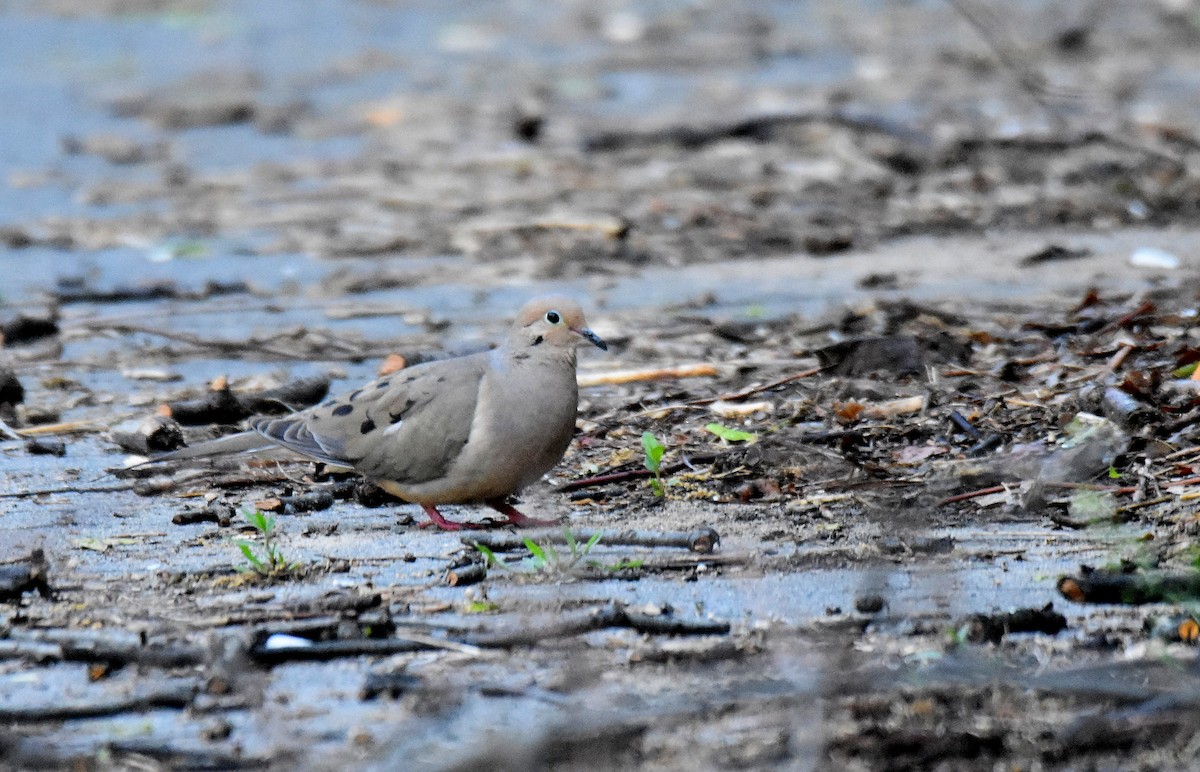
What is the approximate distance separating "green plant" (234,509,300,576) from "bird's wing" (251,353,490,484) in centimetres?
50

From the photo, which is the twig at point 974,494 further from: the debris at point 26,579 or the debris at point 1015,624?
the debris at point 26,579

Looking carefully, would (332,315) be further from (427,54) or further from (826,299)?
(427,54)

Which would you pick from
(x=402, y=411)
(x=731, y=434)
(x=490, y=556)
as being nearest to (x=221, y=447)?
(x=402, y=411)

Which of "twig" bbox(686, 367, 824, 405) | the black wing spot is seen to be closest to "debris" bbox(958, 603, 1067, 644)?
the black wing spot

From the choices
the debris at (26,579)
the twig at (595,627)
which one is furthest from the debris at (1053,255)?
the debris at (26,579)

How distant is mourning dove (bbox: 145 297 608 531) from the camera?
4641 mm

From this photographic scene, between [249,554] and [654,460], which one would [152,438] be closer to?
[249,554]

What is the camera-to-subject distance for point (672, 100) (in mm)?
12312

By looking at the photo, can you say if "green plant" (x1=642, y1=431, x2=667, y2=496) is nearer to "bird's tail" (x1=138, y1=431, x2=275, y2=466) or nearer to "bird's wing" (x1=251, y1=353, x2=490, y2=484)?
"bird's wing" (x1=251, y1=353, x2=490, y2=484)

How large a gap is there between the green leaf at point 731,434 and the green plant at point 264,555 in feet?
4.81

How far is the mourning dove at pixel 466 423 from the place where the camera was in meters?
4.64

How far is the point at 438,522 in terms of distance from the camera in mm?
4770

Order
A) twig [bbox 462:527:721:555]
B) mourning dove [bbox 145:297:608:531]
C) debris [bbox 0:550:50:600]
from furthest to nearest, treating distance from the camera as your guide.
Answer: mourning dove [bbox 145:297:608:531]
twig [bbox 462:527:721:555]
debris [bbox 0:550:50:600]

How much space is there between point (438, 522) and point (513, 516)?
216 mm
